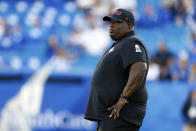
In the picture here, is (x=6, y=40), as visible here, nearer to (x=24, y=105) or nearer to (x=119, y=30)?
(x=24, y=105)

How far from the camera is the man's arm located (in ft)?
11.1

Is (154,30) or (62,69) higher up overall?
(154,30)

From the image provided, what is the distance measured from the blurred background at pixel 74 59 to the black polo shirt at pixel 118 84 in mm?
4609

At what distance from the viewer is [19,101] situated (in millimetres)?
8305

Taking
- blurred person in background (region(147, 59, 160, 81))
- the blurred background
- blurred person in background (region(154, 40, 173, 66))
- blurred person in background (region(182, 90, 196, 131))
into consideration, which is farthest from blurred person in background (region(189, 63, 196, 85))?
blurred person in background (region(147, 59, 160, 81))

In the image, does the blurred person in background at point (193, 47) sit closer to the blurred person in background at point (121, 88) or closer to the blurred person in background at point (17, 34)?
the blurred person in background at point (17, 34)

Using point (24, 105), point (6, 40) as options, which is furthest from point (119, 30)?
point (6, 40)

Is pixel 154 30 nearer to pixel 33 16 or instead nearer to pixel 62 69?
pixel 62 69

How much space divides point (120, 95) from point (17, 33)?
21.7 ft

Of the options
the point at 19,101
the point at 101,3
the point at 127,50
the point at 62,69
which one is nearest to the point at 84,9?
the point at 101,3

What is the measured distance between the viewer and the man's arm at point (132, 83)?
11.1 ft

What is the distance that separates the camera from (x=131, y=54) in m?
3.44

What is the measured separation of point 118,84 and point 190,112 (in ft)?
16.0

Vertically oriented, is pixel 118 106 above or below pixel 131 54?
below
